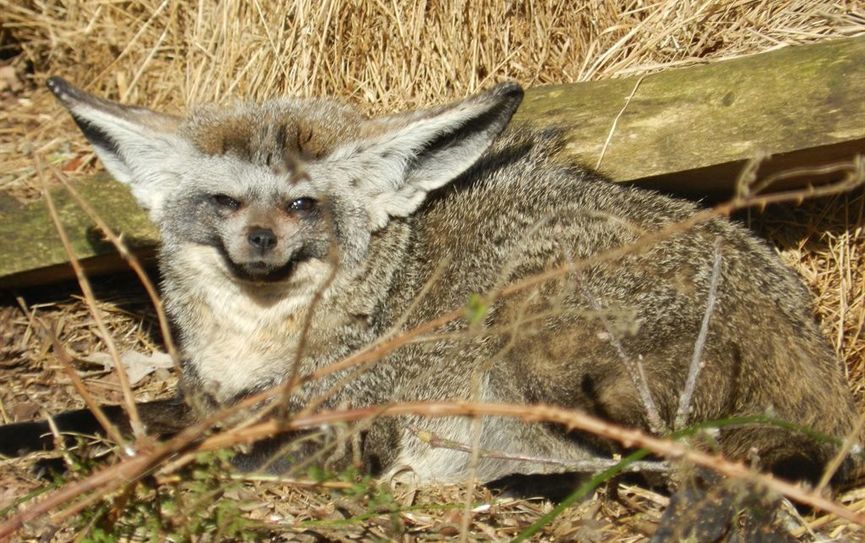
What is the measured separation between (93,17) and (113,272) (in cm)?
204

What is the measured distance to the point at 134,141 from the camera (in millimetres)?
4777

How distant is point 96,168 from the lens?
6562 millimetres

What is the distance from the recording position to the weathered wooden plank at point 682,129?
484 cm

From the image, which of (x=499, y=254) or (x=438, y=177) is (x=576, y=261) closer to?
(x=499, y=254)

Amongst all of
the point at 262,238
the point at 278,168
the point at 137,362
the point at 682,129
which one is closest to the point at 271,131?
the point at 278,168

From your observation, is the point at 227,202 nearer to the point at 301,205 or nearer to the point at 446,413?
the point at 301,205

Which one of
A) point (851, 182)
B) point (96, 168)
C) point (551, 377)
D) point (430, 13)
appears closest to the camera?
point (851, 182)

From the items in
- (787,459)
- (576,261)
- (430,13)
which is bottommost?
(787,459)

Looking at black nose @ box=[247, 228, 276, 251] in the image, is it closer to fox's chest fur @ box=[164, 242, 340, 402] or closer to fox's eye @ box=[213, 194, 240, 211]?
fox's eye @ box=[213, 194, 240, 211]

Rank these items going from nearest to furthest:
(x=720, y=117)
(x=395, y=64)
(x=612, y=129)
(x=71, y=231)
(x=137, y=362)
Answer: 1. (x=720, y=117)
2. (x=612, y=129)
3. (x=71, y=231)
4. (x=137, y=362)
5. (x=395, y=64)

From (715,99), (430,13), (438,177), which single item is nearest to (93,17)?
(430,13)

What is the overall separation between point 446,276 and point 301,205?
0.85 m

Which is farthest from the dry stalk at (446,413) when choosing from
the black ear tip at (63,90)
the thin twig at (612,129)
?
the thin twig at (612,129)

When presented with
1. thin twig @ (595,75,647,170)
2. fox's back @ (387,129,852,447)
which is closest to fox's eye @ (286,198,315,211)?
fox's back @ (387,129,852,447)
